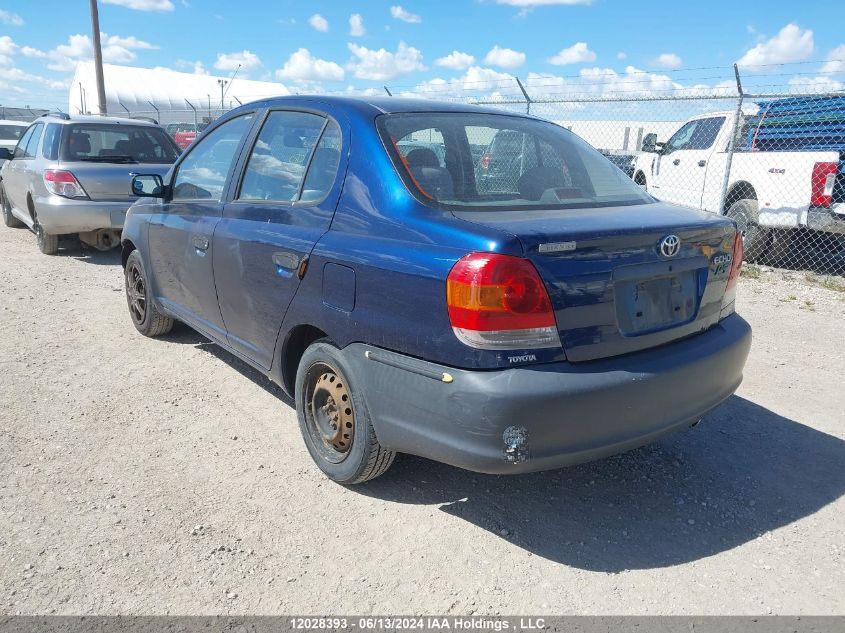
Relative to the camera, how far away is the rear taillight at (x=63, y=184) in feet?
25.6

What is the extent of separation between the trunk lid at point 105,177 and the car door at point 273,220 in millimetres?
4701

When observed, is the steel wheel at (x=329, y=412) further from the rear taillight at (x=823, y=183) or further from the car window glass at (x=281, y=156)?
the rear taillight at (x=823, y=183)

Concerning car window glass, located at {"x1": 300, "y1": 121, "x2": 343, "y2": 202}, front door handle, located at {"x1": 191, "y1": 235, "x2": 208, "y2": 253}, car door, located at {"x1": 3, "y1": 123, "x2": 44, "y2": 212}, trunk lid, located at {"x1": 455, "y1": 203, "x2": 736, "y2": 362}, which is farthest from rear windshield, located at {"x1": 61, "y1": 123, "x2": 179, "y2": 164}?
trunk lid, located at {"x1": 455, "y1": 203, "x2": 736, "y2": 362}

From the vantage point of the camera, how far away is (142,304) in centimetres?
531

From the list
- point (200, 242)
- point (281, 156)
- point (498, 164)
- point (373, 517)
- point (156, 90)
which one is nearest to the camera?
point (373, 517)

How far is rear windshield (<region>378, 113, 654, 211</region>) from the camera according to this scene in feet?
9.36

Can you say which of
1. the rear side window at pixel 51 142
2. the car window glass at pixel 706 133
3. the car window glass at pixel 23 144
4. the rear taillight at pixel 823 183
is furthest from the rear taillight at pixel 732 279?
the car window glass at pixel 23 144

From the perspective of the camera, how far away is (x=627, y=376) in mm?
2531

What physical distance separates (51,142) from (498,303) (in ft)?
25.7

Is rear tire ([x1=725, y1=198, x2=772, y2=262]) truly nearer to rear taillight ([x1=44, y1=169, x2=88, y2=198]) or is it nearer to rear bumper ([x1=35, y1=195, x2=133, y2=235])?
rear bumper ([x1=35, y1=195, x2=133, y2=235])

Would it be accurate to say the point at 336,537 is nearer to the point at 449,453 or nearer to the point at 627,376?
the point at 449,453

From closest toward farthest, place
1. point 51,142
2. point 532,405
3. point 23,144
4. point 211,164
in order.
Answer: point 532,405 < point 211,164 < point 51,142 < point 23,144

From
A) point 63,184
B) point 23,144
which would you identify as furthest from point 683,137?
point 23,144

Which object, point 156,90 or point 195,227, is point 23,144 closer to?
point 195,227
